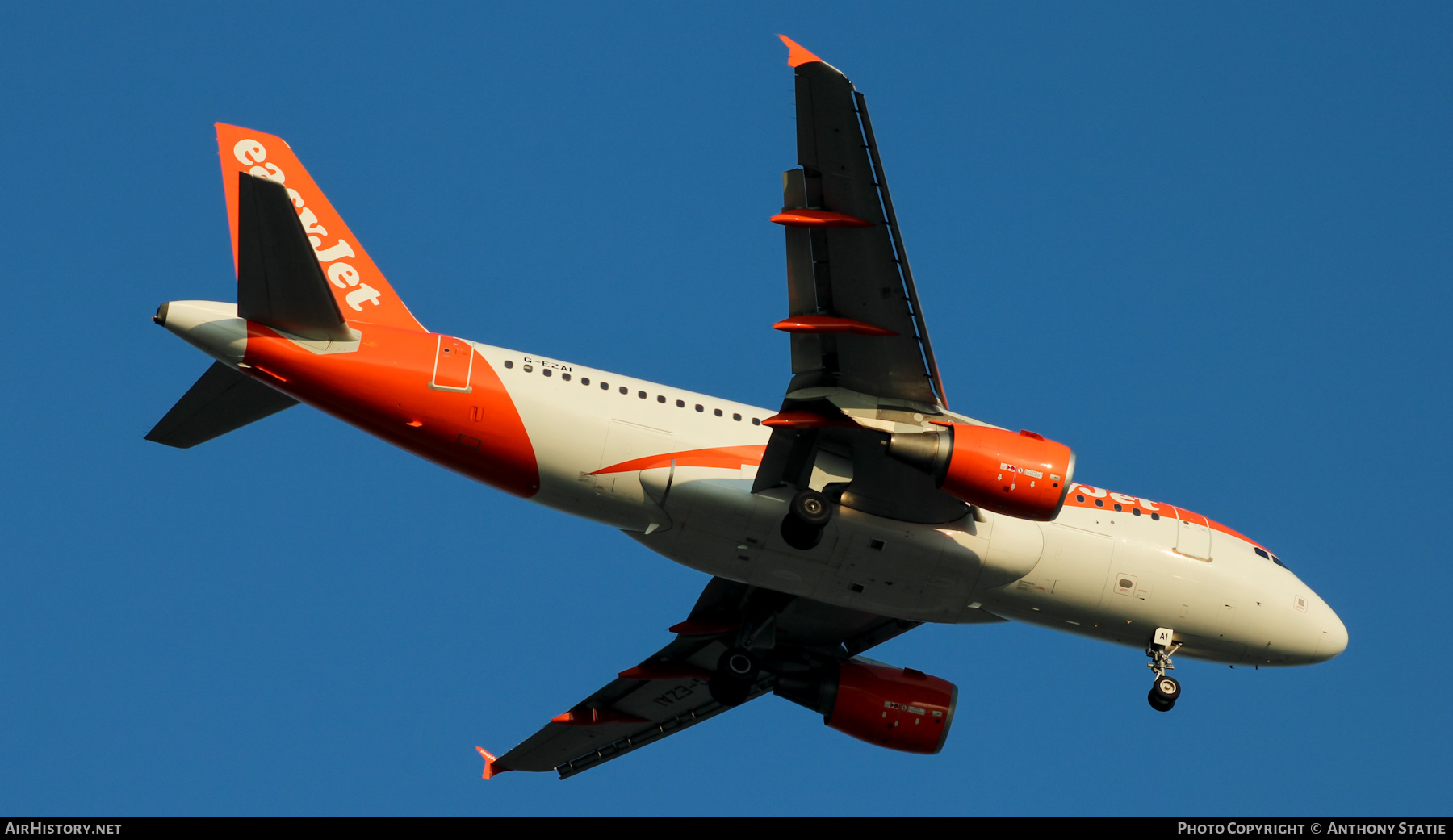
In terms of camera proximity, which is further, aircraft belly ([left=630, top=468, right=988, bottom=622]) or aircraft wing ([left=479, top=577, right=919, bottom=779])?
aircraft wing ([left=479, top=577, right=919, bottom=779])

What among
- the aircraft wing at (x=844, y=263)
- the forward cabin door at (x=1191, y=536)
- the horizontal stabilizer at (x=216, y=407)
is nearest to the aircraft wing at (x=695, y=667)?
the forward cabin door at (x=1191, y=536)

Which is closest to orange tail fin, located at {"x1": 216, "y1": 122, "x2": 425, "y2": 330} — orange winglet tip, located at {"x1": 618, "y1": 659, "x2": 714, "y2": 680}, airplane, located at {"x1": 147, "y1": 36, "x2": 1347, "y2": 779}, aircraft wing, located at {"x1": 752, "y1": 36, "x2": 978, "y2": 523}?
airplane, located at {"x1": 147, "y1": 36, "x2": 1347, "y2": 779}

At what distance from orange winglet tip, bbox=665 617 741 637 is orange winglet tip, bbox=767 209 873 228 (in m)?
10.8

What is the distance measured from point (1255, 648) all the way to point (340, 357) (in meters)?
16.6

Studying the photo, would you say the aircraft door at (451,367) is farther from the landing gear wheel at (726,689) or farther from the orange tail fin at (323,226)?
the landing gear wheel at (726,689)

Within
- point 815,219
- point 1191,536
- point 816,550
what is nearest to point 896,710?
point 816,550

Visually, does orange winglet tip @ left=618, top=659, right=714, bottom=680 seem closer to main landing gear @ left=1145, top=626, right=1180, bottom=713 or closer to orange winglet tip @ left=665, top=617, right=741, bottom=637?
orange winglet tip @ left=665, top=617, right=741, bottom=637

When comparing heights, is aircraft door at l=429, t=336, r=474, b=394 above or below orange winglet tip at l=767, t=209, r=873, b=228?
below

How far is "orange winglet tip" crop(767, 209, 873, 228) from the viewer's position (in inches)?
758

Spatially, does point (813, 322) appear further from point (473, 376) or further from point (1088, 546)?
point (1088, 546)

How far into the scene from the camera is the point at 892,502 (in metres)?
22.9

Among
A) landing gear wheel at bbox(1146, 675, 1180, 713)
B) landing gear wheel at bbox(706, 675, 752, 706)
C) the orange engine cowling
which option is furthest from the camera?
the orange engine cowling
